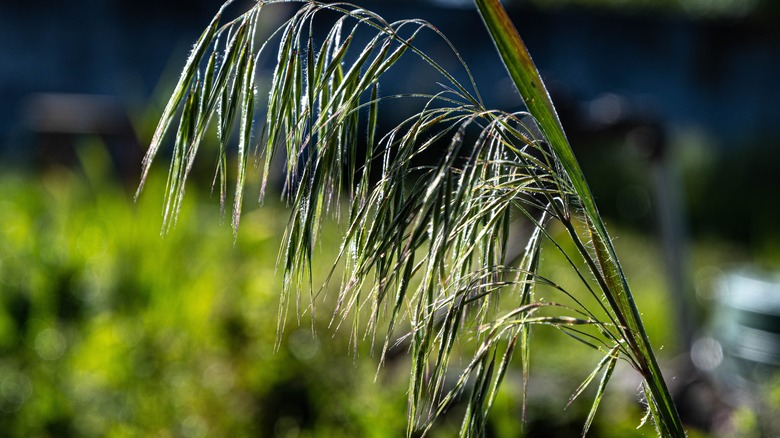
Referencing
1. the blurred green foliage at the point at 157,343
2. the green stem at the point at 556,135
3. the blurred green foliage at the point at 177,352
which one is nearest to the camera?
the green stem at the point at 556,135

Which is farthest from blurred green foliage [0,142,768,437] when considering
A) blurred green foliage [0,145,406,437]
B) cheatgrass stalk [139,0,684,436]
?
cheatgrass stalk [139,0,684,436]

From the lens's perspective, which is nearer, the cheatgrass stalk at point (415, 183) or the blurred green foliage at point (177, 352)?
the cheatgrass stalk at point (415, 183)

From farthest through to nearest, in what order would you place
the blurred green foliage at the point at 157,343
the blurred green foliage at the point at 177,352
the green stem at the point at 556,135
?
the blurred green foliage at the point at 157,343 < the blurred green foliage at the point at 177,352 < the green stem at the point at 556,135

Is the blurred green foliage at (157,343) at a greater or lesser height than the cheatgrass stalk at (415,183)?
lesser

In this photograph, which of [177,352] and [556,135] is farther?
[177,352]

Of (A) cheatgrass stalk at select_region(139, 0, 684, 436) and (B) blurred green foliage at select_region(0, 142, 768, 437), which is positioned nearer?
(A) cheatgrass stalk at select_region(139, 0, 684, 436)

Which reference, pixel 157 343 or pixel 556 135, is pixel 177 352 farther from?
pixel 556 135

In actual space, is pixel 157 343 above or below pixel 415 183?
below

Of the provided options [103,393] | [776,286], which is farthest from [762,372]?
[103,393]

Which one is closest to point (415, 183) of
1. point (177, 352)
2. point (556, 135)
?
point (556, 135)

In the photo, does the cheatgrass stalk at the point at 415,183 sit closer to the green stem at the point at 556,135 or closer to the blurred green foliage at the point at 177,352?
the green stem at the point at 556,135

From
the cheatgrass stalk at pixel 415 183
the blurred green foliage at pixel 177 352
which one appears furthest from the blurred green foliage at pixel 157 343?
the cheatgrass stalk at pixel 415 183

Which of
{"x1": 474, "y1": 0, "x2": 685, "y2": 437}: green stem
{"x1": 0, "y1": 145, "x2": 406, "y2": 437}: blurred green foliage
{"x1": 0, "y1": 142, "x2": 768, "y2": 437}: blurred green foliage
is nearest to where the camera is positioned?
{"x1": 474, "y1": 0, "x2": 685, "y2": 437}: green stem

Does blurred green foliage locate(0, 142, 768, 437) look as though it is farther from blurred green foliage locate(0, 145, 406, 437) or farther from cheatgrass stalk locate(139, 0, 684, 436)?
cheatgrass stalk locate(139, 0, 684, 436)
